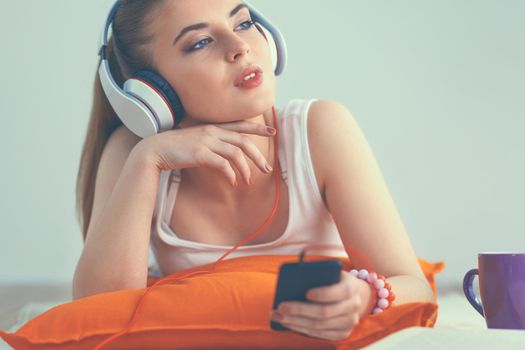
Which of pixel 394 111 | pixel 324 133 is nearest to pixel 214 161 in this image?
pixel 324 133

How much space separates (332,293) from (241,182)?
0.78 metres

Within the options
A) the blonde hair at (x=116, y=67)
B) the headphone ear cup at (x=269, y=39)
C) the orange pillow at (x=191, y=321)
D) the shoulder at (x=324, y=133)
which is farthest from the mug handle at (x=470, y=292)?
the blonde hair at (x=116, y=67)

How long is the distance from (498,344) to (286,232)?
754 millimetres

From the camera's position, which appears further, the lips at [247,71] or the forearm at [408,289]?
the lips at [247,71]

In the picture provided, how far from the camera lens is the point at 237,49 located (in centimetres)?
126

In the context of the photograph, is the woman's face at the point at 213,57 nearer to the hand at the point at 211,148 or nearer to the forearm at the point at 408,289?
the hand at the point at 211,148

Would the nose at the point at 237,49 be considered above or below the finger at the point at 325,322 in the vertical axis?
above

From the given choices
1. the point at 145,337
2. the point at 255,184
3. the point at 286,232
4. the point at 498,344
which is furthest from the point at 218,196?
the point at 498,344

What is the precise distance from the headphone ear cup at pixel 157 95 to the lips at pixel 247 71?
5.7 inches

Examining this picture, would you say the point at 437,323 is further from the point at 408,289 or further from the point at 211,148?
the point at 211,148

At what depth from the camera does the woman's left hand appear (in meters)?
0.72

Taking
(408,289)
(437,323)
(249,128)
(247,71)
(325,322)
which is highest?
(247,71)

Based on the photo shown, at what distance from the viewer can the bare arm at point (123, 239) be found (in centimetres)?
127

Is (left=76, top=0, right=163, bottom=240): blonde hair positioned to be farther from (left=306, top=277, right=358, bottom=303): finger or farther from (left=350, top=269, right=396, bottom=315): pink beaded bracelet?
(left=306, top=277, right=358, bottom=303): finger
